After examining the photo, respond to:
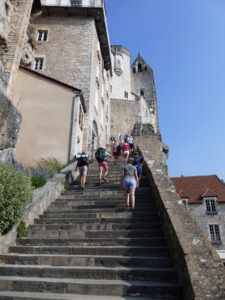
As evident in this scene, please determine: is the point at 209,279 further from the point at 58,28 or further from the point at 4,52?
the point at 58,28

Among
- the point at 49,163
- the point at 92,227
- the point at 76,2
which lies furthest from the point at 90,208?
the point at 76,2

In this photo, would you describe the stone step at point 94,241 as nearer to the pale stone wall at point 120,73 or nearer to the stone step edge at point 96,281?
the stone step edge at point 96,281

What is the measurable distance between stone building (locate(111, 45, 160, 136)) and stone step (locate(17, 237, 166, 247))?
24159 mm

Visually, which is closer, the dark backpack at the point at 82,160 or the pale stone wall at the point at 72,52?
the dark backpack at the point at 82,160

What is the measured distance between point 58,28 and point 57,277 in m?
18.0

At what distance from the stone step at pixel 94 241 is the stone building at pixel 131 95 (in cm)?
2416

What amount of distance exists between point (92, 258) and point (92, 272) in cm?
30

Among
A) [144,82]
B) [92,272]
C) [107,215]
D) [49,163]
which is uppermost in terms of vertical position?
[144,82]

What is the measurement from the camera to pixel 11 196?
4.17 m

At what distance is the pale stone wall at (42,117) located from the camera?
1029cm

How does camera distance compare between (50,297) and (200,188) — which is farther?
(200,188)

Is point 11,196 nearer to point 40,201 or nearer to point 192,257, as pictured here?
point 40,201

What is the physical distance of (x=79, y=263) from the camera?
3.64 meters

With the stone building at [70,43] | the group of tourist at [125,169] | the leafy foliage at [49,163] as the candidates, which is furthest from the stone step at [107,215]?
the stone building at [70,43]
